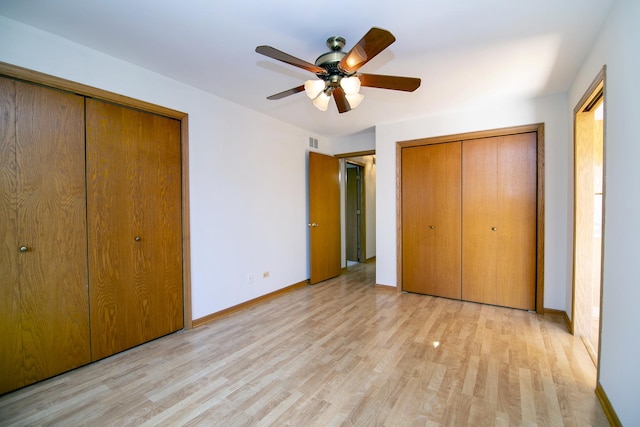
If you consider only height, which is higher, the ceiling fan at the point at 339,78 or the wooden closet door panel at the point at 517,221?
the ceiling fan at the point at 339,78

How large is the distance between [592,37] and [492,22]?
809mm

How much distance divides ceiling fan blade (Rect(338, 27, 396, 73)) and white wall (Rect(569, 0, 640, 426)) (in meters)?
1.24

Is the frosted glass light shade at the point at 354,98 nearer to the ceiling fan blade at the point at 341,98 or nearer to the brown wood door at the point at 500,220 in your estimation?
the ceiling fan blade at the point at 341,98

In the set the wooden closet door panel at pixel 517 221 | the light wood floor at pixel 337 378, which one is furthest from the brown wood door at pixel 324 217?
the wooden closet door panel at pixel 517 221

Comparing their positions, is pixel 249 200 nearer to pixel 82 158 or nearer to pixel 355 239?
pixel 82 158

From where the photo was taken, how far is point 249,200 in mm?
3559

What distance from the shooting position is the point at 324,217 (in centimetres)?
472

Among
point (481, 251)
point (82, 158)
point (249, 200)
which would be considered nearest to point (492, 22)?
point (481, 251)

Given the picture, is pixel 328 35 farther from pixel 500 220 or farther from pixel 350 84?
pixel 500 220

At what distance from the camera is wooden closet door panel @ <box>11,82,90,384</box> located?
6.42 feet

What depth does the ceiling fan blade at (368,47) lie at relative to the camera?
137 centimetres

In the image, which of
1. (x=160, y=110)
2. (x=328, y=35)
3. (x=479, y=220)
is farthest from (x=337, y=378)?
(x=160, y=110)

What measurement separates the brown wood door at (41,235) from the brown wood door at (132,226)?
0.10 m

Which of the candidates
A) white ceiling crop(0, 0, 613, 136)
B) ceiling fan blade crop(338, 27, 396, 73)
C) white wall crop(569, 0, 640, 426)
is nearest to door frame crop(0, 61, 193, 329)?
white ceiling crop(0, 0, 613, 136)
